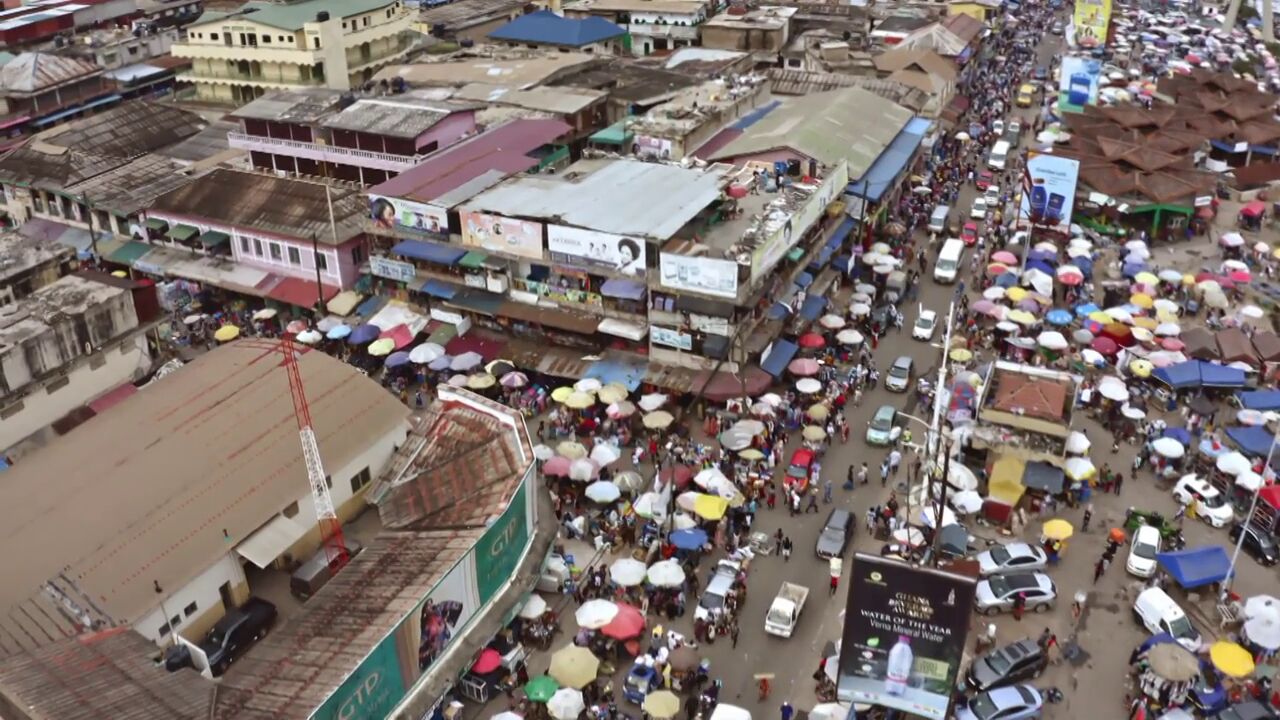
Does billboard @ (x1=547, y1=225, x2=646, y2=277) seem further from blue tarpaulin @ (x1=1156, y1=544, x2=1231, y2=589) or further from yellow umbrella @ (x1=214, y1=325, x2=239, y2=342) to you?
blue tarpaulin @ (x1=1156, y1=544, x2=1231, y2=589)

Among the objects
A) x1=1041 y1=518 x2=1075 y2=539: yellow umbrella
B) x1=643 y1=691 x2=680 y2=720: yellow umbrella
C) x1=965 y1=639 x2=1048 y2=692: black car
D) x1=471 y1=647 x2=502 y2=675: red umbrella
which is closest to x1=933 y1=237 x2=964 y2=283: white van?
x1=1041 y1=518 x2=1075 y2=539: yellow umbrella

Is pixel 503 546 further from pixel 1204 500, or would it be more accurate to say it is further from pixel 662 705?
pixel 1204 500

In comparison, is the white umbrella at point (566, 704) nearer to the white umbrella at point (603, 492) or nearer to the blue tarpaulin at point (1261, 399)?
the white umbrella at point (603, 492)

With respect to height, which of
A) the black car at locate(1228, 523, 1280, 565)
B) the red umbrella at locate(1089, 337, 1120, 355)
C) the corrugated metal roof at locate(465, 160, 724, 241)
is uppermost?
the corrugated metal roof at locate(465, 160, 724, 241)

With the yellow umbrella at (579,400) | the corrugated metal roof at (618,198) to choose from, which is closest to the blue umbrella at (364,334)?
the corrugated metal roof at (618,198)

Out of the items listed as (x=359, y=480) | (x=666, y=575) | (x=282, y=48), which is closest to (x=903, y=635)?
(x=666, y=575)

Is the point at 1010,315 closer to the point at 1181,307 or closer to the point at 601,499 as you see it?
the point at 1181,307
